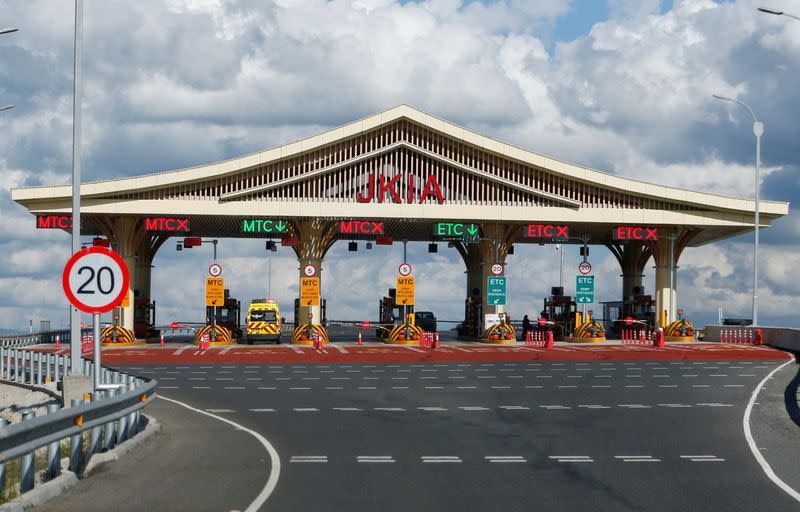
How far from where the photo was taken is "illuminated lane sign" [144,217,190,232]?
183 feet

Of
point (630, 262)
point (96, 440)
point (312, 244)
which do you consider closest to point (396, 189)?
point (312, 244)

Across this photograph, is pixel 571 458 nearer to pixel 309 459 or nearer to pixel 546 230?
pixel 309 459

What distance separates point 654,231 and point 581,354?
16.4 metres

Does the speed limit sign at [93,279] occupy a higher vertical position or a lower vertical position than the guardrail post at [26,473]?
higher

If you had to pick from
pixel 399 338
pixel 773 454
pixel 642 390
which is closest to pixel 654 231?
pixel 399 338

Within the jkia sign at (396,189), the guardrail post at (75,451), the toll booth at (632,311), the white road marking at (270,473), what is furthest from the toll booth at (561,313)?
the guardrail post at (75,451)

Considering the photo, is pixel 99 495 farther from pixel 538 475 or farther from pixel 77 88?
pixel 77 88

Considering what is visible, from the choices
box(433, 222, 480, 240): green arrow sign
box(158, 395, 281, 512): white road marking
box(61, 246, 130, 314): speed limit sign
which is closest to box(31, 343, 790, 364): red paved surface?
box(433, 222, 480, 240): green arrow sign

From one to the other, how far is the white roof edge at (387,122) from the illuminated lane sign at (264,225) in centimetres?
282

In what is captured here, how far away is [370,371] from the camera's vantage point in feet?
120

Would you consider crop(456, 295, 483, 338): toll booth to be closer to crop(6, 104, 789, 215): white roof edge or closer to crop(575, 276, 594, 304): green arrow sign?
crop(575, 276, 594, 304): green arrow sign

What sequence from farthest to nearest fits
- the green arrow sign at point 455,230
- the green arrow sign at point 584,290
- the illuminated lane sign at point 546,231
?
the green arrow sign at point 584,290, the illuminated lane sign at point 546,231, the green arrow sign at point 455,230

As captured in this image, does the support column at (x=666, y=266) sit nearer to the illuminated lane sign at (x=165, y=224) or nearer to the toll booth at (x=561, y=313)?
the toll booth at (x=561, y=313)

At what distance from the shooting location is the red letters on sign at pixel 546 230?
58.4m
